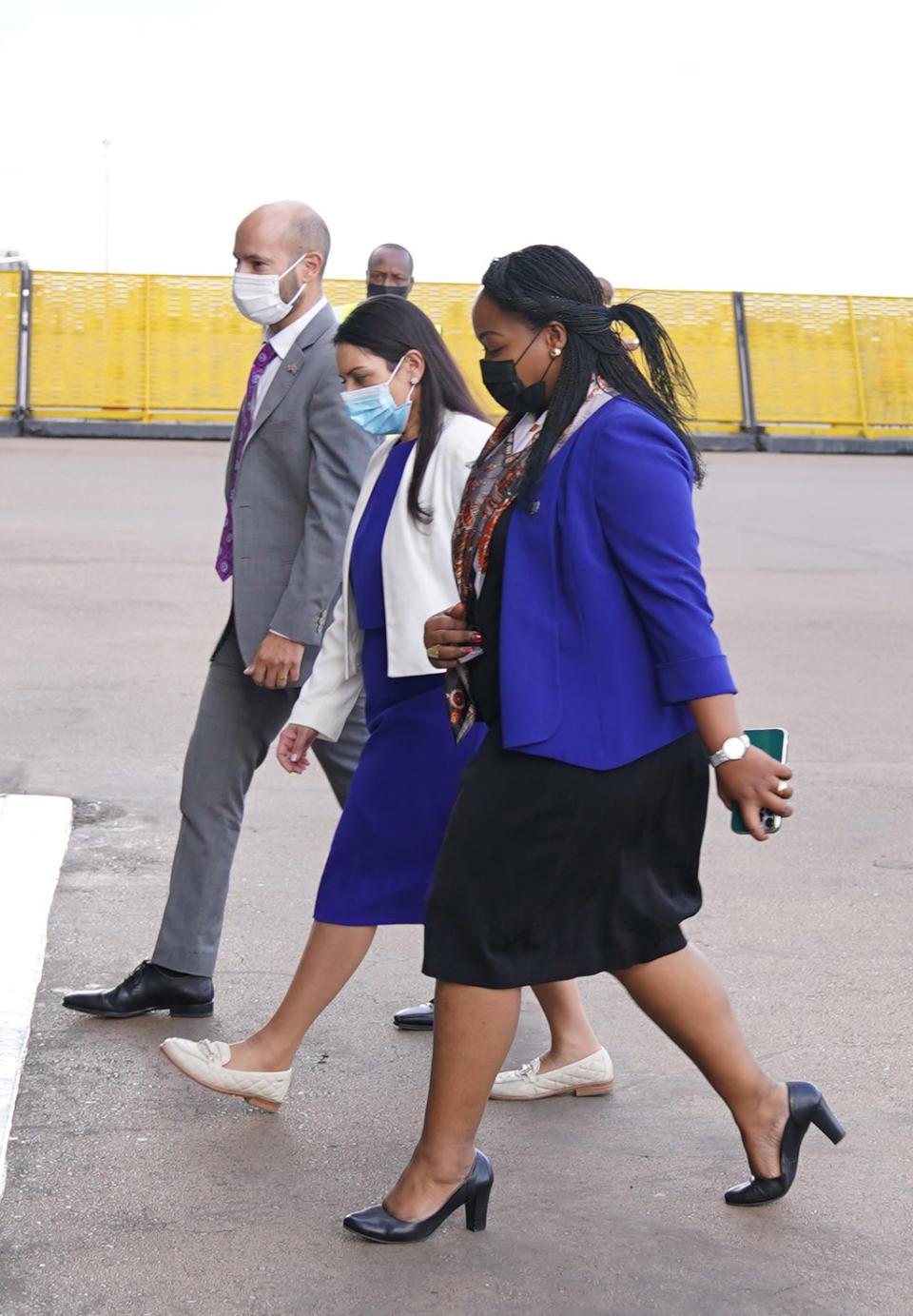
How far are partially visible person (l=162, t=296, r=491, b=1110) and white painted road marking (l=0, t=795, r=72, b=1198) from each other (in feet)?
1.43

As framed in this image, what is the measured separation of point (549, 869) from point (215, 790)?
1539 mm

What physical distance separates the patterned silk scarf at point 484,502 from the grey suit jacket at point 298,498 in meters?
1.00

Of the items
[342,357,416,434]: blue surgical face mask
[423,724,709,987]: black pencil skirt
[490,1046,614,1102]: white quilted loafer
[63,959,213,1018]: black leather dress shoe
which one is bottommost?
[490,1046,614,1102]: white quilted loafer

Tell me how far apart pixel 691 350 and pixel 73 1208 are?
21382 millimetres

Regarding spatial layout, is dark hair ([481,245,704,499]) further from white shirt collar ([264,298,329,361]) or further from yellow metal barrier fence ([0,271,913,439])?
yellow metal barrier fence ([0,271,913,439])

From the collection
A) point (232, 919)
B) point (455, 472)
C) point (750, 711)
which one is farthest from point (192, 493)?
point (455, 472)

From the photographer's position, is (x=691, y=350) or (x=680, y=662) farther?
(x=691, y=350)

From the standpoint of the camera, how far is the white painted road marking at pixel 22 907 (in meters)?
4.17

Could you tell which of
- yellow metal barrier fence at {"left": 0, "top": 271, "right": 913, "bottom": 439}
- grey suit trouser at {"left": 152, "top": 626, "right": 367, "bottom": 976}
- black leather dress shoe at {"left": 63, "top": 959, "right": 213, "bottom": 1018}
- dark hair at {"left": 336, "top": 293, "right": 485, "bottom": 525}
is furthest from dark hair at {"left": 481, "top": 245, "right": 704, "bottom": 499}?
yellow metal barrier fence at {"left": 0, "top": 271, "right": 913, "bottom": 439}

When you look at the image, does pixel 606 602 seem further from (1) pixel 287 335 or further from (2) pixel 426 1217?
(1) pixel 287 335

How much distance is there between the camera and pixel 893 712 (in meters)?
8.57

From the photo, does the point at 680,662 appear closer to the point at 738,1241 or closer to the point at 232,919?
the point at 738,1241

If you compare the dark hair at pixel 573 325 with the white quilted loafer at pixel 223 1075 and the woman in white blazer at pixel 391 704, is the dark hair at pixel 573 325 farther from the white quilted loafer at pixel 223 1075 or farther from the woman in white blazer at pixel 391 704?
the white quilted loafer at pixel 223 1075

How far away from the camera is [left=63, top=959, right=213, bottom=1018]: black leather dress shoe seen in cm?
459
